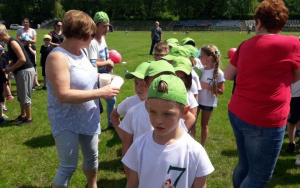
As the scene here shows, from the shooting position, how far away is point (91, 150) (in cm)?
318

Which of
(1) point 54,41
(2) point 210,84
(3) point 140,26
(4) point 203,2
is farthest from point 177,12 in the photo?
(2) point 210,84

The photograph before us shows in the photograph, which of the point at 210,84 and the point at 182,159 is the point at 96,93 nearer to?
the point at 182,159

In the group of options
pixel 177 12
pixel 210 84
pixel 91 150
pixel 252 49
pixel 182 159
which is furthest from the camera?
pixel 177 12

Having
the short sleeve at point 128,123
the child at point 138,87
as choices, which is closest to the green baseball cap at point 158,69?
the child at point 138,87

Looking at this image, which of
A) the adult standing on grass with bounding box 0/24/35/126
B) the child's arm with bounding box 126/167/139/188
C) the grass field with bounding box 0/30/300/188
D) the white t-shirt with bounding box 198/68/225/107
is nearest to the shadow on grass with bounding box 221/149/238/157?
the grass field with bounding box 0/30/300/188

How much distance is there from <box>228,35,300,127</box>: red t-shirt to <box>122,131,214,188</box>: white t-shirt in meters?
0.83

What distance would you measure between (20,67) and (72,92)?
3.92 meters

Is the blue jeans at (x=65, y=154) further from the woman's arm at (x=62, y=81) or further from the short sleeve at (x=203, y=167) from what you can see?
the short sleeve at (x=203, y=167)

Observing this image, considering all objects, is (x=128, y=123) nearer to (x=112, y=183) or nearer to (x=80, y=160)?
(x=112, y=183)

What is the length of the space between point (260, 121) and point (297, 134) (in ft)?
12.1

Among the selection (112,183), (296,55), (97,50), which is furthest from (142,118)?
(97,50)

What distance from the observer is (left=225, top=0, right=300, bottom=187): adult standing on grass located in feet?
8.25

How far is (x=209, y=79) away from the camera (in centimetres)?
455

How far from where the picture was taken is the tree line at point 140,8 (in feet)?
244
